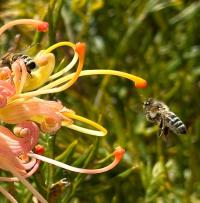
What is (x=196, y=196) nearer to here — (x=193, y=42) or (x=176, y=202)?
(x=176, y=202)

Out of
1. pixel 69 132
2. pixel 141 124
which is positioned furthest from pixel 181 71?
pixel 69 132

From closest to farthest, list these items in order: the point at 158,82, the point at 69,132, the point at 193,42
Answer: the point at 69,132
the point at 158,82
the point at 193,42

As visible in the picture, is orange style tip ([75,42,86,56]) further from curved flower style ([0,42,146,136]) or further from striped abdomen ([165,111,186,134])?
striped abdomen ([165,111,186,134])

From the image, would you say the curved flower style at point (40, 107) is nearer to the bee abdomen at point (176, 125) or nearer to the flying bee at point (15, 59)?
the flying bee at point (15, 59)

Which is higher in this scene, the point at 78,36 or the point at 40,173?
the point at 78,36

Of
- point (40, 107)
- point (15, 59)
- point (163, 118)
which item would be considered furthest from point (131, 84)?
point (40, 107)

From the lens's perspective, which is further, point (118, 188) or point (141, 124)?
point (141, 124)

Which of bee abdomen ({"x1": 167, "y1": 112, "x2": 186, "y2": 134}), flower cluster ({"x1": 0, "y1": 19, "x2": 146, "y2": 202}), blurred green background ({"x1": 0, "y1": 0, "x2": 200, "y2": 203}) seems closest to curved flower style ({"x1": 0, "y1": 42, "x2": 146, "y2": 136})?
flower cluster ({"x1": 0, "y1": 19, "x2": 146, "y2": 202})

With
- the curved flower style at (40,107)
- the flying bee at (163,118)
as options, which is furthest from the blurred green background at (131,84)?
the curved flower style at (40,107)

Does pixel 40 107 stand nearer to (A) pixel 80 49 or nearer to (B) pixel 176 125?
(A) pixel 80 49
